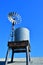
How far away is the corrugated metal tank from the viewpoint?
76.4 ft

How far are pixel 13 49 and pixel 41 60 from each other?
128 inches

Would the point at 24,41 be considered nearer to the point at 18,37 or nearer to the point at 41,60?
the point at 18,37

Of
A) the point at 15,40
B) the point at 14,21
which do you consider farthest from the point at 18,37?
the point at 14,21

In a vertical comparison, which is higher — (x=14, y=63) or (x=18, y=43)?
(x=18, y=43)

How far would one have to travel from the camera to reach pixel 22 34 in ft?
76.5

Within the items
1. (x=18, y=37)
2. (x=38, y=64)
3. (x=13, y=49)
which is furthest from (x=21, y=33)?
(x=38, y=64)

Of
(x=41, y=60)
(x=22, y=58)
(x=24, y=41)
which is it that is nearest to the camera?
(x=24, y=41)

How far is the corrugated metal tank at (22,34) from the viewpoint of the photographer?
76.4ft

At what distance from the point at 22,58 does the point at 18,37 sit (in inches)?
157

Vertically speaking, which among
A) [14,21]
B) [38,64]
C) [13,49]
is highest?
[14,21]

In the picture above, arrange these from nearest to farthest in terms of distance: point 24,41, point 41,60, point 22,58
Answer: point 24,41 → point 41,60 → point 22,58

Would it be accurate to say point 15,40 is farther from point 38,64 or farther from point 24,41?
Answer: point 38,64

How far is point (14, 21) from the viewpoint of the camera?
25.1m

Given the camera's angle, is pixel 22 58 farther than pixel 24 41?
Yes
